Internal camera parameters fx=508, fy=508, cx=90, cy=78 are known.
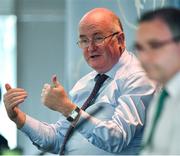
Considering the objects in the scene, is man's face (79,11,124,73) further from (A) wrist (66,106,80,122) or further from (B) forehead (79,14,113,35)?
(A) wrist (66,106,80,122)

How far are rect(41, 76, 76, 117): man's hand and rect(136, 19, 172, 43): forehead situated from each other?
68cm

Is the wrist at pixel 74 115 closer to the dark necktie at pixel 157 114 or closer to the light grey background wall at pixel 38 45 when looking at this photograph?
the dark necktie at pixel 157 114

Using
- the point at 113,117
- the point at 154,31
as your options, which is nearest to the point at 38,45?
the point at 113,117

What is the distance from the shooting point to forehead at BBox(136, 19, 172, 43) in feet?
3.78

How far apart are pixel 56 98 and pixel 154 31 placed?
0.73 meters

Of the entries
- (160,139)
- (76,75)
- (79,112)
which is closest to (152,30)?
(160,139)

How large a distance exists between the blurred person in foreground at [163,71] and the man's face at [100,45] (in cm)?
88

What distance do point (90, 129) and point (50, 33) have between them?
8.68ft

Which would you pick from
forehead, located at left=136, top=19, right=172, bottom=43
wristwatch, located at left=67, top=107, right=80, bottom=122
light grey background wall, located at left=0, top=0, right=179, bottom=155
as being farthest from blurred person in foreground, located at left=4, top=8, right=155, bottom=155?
light grey background wall, located at left=0, top=0, right=179, bottom=155

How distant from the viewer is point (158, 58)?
1.13 m

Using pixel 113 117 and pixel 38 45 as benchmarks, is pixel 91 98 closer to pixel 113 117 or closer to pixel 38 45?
pixel 113 117

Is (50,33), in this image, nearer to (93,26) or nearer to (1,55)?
(1,55)

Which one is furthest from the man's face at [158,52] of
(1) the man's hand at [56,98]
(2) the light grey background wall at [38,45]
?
(2) the light grey background wall at [38,45]

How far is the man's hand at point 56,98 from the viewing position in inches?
71.5
